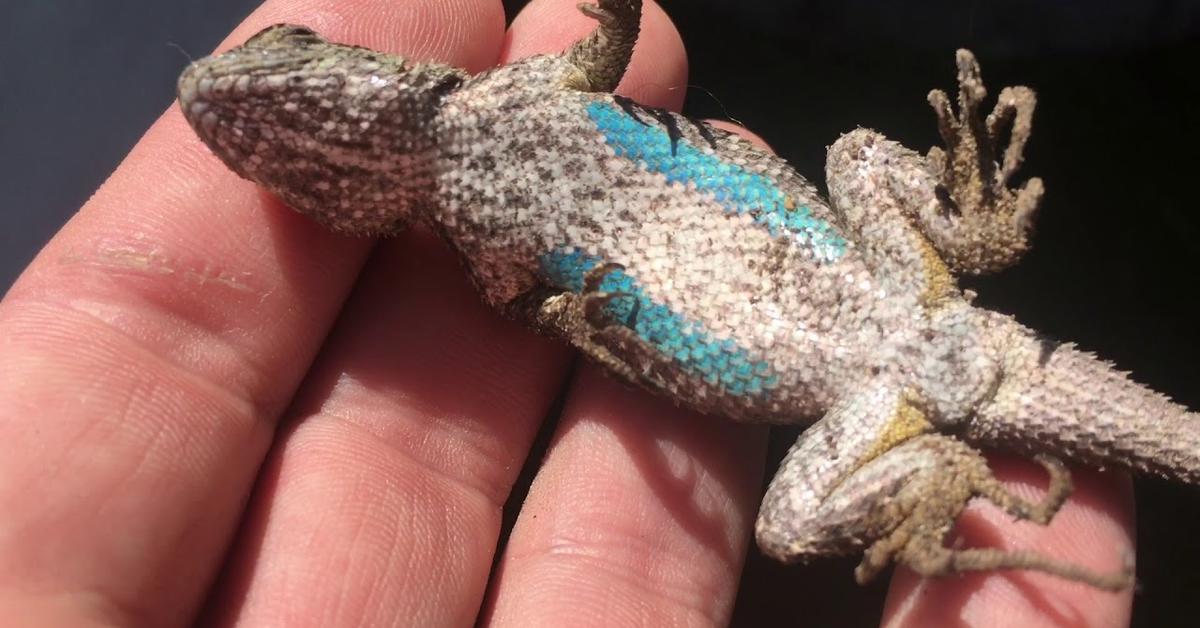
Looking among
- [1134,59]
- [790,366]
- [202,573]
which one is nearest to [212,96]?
[202,573]

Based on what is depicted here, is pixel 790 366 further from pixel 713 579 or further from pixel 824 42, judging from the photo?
pixel 824 42

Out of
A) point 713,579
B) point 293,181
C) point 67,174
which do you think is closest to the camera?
point 293,181

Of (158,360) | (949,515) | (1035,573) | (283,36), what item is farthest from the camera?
(283,36)

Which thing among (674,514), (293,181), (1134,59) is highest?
(1134,59)

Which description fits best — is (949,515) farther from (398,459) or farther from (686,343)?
(398,459)

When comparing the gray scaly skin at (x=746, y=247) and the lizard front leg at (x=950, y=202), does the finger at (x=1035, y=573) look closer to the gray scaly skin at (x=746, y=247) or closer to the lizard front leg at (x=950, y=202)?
the gray scaly skin at (x=746, y=247)

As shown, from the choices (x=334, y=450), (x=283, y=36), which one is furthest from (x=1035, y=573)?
(x=283, y=36)
